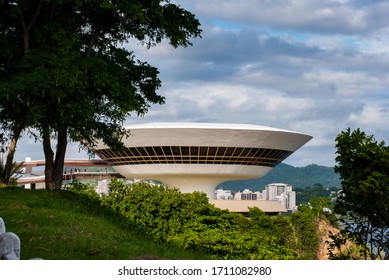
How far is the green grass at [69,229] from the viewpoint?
37.1 ft

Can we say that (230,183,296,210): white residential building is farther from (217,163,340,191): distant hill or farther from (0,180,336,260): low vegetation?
(217,163,340,191): distant hill

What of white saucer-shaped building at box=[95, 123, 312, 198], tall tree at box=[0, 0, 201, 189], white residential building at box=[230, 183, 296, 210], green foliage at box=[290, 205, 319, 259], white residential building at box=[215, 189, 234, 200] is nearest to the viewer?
tall tree at box=[0, 0, 201, 189]

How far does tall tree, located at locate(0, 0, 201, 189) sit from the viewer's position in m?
13.9

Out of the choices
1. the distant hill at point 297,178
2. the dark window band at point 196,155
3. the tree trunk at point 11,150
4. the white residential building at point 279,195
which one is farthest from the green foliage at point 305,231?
the distant hill at point 297,178

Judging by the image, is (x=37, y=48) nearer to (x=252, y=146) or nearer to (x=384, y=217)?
(x=384, y=217)

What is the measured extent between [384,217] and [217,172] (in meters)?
29.4

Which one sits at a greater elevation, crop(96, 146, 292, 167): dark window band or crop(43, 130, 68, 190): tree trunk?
crop(96, 146, 292, 167): dark window band

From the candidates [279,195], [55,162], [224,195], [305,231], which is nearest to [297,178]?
[224,195]

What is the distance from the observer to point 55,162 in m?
16.7

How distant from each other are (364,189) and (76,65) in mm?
7045

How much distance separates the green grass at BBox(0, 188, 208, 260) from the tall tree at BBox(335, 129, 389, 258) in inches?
159

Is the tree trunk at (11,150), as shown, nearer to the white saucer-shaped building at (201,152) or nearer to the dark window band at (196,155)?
the white saucer-shaped building at (201,152)

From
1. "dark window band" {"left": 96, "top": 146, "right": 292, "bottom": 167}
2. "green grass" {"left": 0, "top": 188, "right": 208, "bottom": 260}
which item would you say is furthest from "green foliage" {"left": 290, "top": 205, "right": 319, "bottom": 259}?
"green grass" {"left": 0, "top": 188, "right": 208, "bottom": 260}
